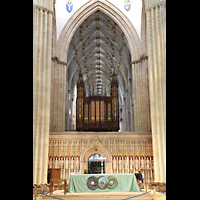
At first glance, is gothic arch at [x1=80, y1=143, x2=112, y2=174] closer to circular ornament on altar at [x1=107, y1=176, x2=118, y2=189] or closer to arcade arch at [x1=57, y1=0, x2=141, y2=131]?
circular ornament on altar at [x1=107, y1=176, x2=118, y2=189]

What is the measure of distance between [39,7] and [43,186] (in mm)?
7858

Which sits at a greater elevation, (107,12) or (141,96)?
(107,12)

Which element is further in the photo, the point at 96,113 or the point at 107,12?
the point at 96,113

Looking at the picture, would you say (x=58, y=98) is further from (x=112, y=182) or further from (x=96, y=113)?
(x=112, y=182)

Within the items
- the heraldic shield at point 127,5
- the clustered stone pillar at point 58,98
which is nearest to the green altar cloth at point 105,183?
Answer: the clustered stone pillar at point 58,98

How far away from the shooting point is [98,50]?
27.9m

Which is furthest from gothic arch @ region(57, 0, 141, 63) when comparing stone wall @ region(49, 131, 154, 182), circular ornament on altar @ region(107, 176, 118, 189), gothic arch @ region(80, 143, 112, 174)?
circular ornament on altar @ region(107, 176, 118, 189)

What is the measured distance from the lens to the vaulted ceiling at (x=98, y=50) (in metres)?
22.5

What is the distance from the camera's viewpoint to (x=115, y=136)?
14.8m

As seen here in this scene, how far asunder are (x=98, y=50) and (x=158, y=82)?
16755 mm

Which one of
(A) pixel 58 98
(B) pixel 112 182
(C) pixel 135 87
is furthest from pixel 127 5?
(B) pixel 112 182

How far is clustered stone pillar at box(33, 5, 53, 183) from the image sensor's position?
36.0 feet

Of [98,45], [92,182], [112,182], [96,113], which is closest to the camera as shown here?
[92,182]

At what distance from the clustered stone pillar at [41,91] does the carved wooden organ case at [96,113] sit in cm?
879
